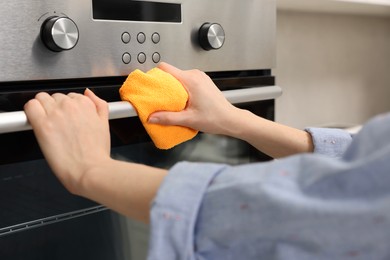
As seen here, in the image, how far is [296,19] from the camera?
132cm

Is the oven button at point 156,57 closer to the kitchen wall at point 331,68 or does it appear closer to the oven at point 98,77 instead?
the oven at point 98,77

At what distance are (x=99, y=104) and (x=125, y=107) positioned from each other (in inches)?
1.3

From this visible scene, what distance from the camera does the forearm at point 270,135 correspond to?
0.64m

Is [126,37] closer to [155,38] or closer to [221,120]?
[155,38]

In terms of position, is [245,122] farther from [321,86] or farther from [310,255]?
[321,86]

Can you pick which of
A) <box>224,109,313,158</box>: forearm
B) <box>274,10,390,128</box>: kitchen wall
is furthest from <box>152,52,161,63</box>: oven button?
<box>274,10,390,128</box>: kitchen wall

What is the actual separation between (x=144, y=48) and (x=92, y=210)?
21 centimetres

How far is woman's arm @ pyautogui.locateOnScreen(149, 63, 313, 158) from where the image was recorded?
1.92 feet

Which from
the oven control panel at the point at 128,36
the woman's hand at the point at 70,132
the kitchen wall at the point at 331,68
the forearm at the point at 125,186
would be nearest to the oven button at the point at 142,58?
the oven control panel at the point at 128,36

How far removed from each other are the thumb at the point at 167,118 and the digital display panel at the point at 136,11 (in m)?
0.13

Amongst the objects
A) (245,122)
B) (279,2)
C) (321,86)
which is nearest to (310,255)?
(245,122)

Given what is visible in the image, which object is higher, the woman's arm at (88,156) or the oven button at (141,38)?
the oven button at (141,38)

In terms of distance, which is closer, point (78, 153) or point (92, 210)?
point (78, 153)

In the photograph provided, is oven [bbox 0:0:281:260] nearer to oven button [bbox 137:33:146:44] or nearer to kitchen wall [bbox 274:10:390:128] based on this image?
oven button [bbox 137:33:146:44]
